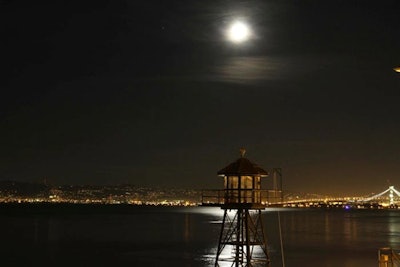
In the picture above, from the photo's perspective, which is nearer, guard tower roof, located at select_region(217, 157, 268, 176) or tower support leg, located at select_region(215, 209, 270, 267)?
guard tower roof, located at select_region(217, 157, 268, 176)

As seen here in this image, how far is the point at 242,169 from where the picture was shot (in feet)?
90.1

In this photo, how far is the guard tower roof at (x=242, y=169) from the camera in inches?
1079

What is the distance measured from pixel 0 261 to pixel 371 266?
115 ft

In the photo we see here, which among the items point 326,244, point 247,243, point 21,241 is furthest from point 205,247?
point 247,243

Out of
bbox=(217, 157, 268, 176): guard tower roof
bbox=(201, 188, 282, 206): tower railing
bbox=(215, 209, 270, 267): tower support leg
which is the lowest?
bbox=(215, 209, 270, 267): tower support leg

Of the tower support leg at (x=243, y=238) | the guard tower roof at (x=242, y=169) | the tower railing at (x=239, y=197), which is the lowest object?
the tower support leg at (x=243, y=238)

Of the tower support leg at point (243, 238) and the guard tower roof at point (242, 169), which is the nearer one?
the guard tower roof at point (242, 169)

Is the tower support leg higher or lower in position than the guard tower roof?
lower

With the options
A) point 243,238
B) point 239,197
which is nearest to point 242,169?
point 239,197

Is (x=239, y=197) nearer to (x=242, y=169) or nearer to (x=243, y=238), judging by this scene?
(x=242, y=169)

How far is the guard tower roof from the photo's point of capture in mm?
27419

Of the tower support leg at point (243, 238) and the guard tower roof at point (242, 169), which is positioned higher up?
the guard tower roof at point (242, 169)

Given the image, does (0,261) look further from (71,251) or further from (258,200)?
(258,200)

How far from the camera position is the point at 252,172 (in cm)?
2738
